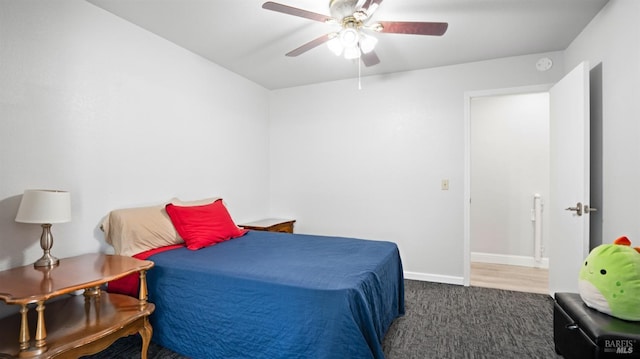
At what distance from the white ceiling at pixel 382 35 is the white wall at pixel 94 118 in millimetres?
242

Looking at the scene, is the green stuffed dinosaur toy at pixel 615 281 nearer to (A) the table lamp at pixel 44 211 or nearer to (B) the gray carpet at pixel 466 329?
(B) the gray carpet at pixel 466 329

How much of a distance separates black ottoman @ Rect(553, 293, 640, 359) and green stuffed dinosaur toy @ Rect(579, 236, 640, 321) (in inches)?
2.3

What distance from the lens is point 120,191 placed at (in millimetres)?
2441

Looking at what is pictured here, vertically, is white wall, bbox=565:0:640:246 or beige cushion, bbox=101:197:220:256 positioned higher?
white wall, bbox=565:0:640:246

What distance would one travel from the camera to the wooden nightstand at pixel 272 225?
11.9ft

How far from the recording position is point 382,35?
273cm

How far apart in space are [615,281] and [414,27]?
1801 millimetres

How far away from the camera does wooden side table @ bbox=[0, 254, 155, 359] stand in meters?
1.39

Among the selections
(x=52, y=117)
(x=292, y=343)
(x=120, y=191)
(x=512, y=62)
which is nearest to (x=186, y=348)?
(x=292, y=343)

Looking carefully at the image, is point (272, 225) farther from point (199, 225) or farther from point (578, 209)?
point (578, 209)

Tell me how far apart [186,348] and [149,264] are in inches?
23.9

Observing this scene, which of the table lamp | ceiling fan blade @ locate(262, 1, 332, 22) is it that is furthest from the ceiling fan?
the table lamp

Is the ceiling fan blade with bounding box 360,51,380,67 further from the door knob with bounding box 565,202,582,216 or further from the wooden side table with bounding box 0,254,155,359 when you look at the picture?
the wooden side table with bounding box 0,254,155,359

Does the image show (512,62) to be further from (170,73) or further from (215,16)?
(170,73)
